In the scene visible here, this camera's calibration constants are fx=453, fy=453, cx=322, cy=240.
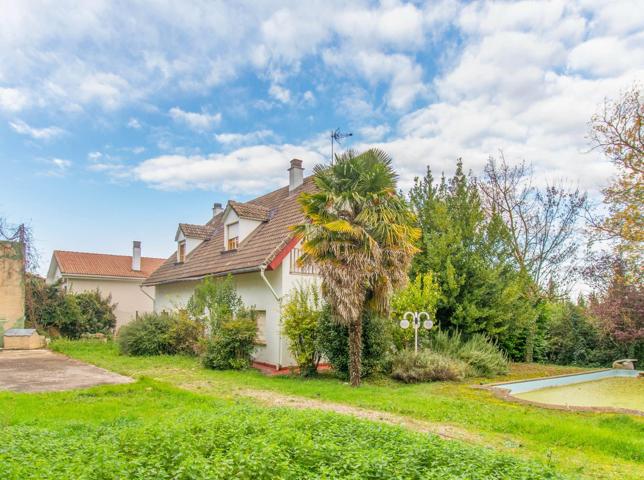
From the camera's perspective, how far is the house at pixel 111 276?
1194 inches

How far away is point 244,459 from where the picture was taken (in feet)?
13.8

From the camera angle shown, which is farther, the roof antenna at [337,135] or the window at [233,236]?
the window at [233,236]

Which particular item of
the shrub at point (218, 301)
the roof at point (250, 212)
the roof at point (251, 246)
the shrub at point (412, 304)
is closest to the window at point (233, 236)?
the roof at point (251, 246)

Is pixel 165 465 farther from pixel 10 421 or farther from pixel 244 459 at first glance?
pixel 10 421

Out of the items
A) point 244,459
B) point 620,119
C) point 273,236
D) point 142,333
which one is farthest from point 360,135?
point 244,459

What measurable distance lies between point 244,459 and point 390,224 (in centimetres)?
824

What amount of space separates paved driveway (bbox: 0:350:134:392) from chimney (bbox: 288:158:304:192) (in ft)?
35.1

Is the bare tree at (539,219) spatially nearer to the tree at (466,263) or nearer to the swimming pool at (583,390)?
the tree at (466,263)

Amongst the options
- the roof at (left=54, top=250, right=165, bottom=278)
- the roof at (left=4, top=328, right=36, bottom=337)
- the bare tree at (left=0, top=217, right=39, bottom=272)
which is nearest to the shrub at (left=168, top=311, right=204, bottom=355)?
the roof at (left=4, top=328, right=36, bottom=337)

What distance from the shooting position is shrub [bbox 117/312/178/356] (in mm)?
17609

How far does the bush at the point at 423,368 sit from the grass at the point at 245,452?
6.56 meters

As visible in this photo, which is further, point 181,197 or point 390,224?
point 181,197

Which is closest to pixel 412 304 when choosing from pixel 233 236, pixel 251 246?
pixel 251 246

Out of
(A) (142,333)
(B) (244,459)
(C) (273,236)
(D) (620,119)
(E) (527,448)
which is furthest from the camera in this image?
(A) (142,333)
